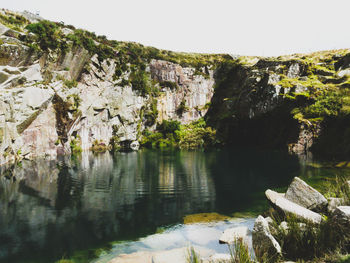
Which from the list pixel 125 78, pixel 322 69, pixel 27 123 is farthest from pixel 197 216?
pixel 125 78

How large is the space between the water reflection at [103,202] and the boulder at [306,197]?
18.9ft

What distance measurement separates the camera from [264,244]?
686cm

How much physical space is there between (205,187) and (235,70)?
64199 millimetres

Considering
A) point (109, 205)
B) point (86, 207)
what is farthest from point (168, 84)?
point (86, 207)

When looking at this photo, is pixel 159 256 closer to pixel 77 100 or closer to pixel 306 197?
pixel 306 197

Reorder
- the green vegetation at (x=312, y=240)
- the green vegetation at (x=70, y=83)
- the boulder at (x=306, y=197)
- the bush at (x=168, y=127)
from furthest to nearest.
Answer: the bush at (x=168, y=127), the green vegetation at (x=70, y=83), the boulder at (x=306, y=197), the green vegetation at (x=312, y=240)

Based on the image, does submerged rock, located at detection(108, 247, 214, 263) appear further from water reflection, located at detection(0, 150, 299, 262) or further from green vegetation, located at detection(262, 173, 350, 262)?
green vegetation, located at detection(262, 173, 350, 262)

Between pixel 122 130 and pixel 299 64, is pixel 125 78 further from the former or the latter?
pixel 299 64

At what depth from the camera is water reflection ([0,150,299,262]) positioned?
1140 centimetres

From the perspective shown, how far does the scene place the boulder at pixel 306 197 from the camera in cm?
889

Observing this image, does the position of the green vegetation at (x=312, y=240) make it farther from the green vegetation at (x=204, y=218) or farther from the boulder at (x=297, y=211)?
the green vegetation at (x=204, y=218)

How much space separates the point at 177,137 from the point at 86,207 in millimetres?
57541

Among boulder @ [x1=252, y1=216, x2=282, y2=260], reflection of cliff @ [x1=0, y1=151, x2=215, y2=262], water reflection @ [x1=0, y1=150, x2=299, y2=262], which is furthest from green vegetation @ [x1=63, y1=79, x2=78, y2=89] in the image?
boulder @ [x1=252, y1=216, x2=282, y2=260]

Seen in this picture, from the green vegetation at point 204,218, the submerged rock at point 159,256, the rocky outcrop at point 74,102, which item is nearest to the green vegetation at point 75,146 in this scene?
the rocky outcrop at point 74,102
